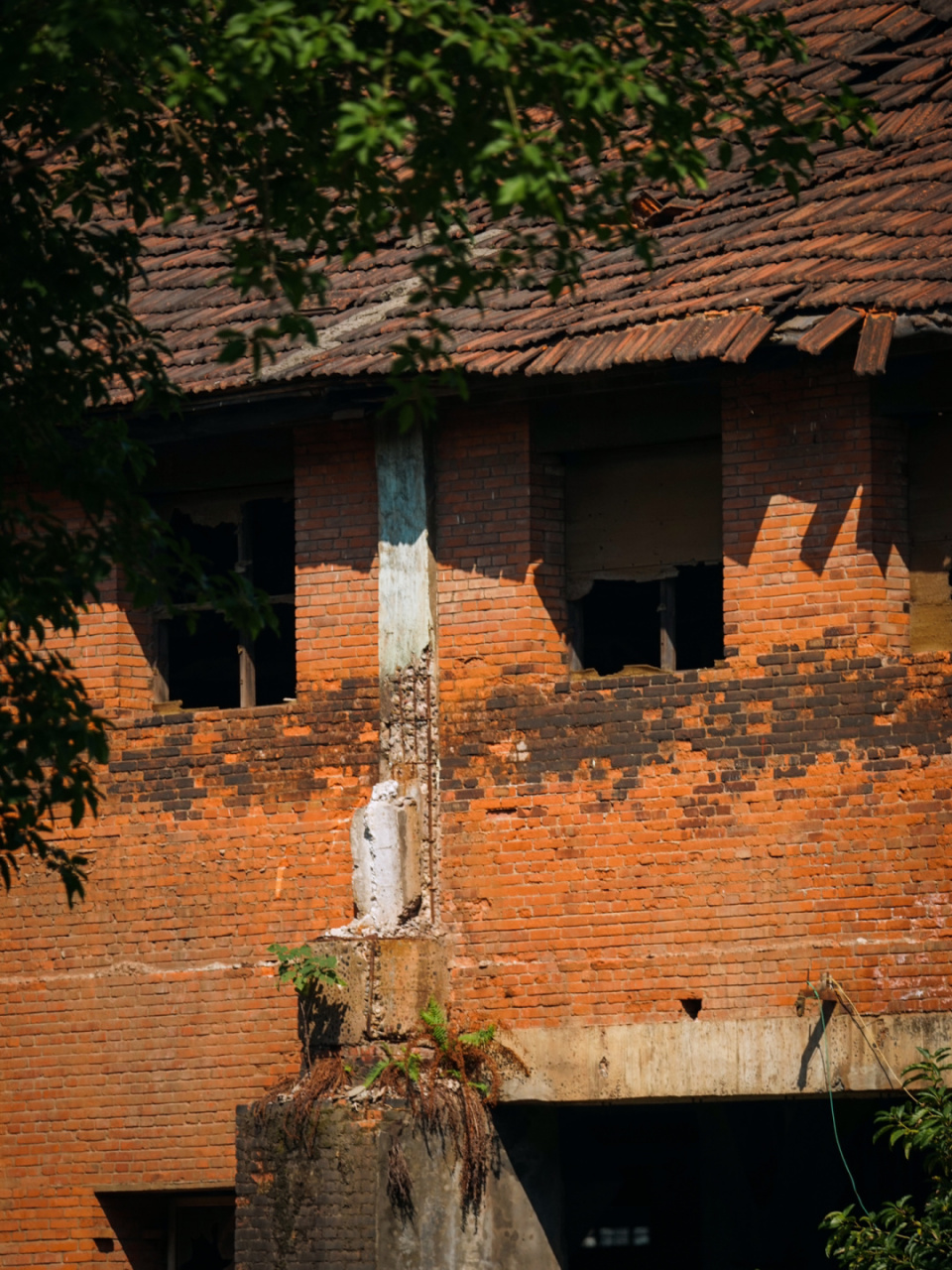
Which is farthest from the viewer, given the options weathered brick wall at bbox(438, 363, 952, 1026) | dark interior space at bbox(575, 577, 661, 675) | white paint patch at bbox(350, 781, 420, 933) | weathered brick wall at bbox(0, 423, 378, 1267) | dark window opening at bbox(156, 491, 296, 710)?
dark interior space at bbox(575, 577, 661, 675)

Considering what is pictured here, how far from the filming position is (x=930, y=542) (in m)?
11.1

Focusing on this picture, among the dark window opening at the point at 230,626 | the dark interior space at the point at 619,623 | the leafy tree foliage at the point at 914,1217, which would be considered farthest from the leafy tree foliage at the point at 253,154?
the dark interior space at the point at 619,623

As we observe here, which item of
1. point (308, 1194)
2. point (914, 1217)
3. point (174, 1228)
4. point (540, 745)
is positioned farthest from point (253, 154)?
point (174, 1228)

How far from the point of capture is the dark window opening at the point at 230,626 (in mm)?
12969

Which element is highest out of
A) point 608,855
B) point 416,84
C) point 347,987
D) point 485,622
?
point 416,84

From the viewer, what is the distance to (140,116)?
27.8 ft

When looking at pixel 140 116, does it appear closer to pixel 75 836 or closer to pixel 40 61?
pixel 40 61

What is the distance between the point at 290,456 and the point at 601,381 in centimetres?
230

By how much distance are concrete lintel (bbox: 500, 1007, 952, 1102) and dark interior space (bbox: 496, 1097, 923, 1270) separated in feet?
7.96

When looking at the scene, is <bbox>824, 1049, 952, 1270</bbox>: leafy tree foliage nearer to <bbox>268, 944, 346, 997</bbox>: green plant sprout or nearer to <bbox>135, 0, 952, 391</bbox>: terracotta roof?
<bbox>268, 944, 346, 997</bbox>: green plant sprout

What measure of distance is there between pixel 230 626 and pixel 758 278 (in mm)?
4715

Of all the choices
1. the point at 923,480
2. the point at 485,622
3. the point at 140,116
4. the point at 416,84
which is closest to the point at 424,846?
the point at 485,622

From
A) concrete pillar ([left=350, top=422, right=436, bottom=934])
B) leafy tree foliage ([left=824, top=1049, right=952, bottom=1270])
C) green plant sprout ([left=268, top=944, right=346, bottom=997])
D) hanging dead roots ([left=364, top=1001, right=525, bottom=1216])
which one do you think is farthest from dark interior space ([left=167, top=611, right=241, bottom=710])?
leafy tree foliage ([left=824, top=1049, right=952, bottom=1270])

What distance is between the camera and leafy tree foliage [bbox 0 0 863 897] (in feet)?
23.4
